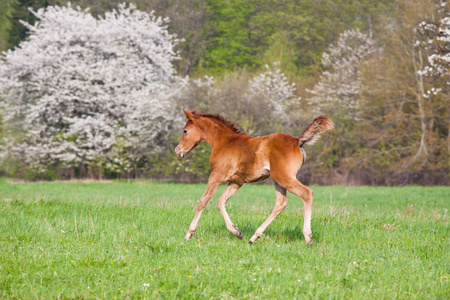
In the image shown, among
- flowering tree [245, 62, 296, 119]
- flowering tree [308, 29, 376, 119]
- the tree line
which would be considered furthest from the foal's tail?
flowering tree [308, 29, 376, 119]

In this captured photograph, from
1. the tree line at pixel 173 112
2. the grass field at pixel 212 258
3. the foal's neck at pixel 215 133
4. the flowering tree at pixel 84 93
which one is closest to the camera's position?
the grass field at pixel 212 258

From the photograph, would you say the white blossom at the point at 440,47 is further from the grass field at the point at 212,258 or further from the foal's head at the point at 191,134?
the foal's head at the point at 191,134

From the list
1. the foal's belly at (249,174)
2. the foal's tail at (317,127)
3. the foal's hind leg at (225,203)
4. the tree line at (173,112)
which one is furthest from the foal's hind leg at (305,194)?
the tree line at (173,112)

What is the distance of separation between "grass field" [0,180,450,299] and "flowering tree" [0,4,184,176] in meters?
24.2

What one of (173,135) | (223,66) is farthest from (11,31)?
(173,135)

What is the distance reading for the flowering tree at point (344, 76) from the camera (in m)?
38.2

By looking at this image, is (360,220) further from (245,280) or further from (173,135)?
(173,135)

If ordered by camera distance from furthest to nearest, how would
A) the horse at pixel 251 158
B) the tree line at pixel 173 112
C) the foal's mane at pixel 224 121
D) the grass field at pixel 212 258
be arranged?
the tree line at pixel 173 112
the foal's mane at pixel 224 121
the horse at pixel 251 158
the grass field at pixel 212 258

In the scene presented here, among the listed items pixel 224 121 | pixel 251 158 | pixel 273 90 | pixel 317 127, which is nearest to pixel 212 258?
pixel 251 158

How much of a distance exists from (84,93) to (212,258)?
93.8ft

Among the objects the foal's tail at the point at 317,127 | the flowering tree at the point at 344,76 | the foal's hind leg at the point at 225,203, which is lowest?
the foal's hind leg at the point at 225,203

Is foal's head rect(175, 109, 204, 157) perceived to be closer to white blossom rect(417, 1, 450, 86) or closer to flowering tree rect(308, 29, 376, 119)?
white blossom rect(417, 1, 450, 86)

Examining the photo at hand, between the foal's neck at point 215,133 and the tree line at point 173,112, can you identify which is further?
the tree line at point 173,112

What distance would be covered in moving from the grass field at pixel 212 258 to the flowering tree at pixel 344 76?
2823 centimetres
